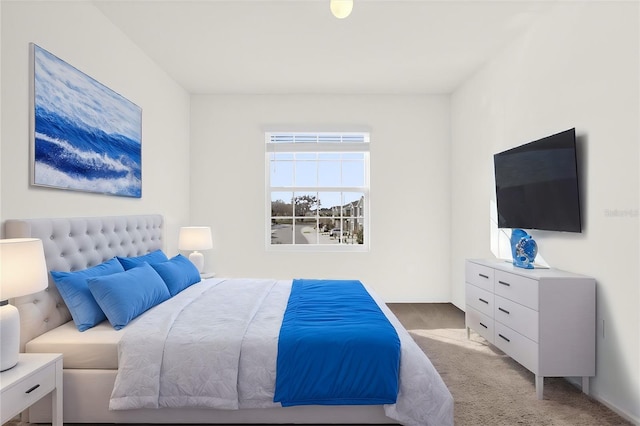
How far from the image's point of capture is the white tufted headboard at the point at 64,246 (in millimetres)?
2188

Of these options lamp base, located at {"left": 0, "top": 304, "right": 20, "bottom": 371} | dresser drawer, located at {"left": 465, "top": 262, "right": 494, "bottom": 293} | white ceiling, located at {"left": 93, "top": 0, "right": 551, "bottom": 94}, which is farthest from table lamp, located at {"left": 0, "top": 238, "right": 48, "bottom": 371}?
dresser drawer, located at {"left": 465, "top": 262, "right": 494, "bottom": 293}

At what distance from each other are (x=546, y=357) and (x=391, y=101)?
355 cm

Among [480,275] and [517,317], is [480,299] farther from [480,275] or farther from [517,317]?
[517,317]

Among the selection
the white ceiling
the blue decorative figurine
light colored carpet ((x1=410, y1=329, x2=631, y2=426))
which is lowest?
light colored carpet ((x1=410, y1=329, x2=631, y2=426))

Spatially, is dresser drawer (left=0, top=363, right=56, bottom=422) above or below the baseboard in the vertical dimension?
above

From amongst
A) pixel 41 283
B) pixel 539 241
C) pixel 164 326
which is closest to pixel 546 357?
pixel 539 241

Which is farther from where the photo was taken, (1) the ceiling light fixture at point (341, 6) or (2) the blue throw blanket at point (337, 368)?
(1) the ceiling light fixture at point (341, 6)

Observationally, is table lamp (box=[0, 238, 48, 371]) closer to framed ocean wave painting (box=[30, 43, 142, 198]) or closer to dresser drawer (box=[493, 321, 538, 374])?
framed ocean wave painting (box=[30, 43, 142, 198])

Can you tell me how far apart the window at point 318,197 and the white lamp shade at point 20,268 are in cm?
343

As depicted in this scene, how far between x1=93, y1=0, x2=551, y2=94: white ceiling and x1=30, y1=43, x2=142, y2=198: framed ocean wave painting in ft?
2.28

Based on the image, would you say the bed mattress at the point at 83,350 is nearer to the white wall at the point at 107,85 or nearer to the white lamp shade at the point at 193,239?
the white wall at the point at 107,85

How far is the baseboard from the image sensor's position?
2254 mm

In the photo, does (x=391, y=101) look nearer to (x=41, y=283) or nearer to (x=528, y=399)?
(x=528, y=399)

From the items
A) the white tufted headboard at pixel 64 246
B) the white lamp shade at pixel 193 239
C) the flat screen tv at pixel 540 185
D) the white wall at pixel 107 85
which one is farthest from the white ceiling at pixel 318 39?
the white lamp shade at pixel 193 239
